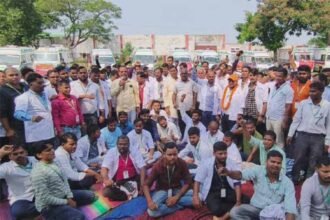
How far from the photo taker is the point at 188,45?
58.2m

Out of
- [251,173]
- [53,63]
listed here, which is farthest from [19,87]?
[53,63]

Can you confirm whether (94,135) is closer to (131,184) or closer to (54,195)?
(131,184)

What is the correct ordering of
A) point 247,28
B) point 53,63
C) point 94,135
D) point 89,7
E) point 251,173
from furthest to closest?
point 89,7 → point 247,28 → point 53,63 → point 94,135 → point 251,173

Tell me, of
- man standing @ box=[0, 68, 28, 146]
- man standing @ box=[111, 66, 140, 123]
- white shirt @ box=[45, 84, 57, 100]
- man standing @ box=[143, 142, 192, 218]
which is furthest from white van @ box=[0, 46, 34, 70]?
man standing @ box=[143, 142, 192, 218]

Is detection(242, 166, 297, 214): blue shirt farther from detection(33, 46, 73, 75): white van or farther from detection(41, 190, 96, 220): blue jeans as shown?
detection(33, 46, 73, 75): white van

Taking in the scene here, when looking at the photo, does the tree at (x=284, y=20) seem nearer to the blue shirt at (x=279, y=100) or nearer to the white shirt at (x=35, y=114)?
the blue shirt at (x=279, y=100)

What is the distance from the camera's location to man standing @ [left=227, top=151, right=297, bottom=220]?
4.77 m

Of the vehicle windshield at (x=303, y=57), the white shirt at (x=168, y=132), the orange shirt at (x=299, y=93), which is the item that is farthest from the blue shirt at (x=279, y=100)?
the vehicle windshield at (x=303, y=57)

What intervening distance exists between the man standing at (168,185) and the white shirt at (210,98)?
3361 mm

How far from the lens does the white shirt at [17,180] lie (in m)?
5.22

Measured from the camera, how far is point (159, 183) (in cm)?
573

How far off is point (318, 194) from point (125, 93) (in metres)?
4.93

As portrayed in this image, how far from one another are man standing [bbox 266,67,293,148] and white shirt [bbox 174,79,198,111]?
1.94 meters

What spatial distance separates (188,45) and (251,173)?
54.0 meters
